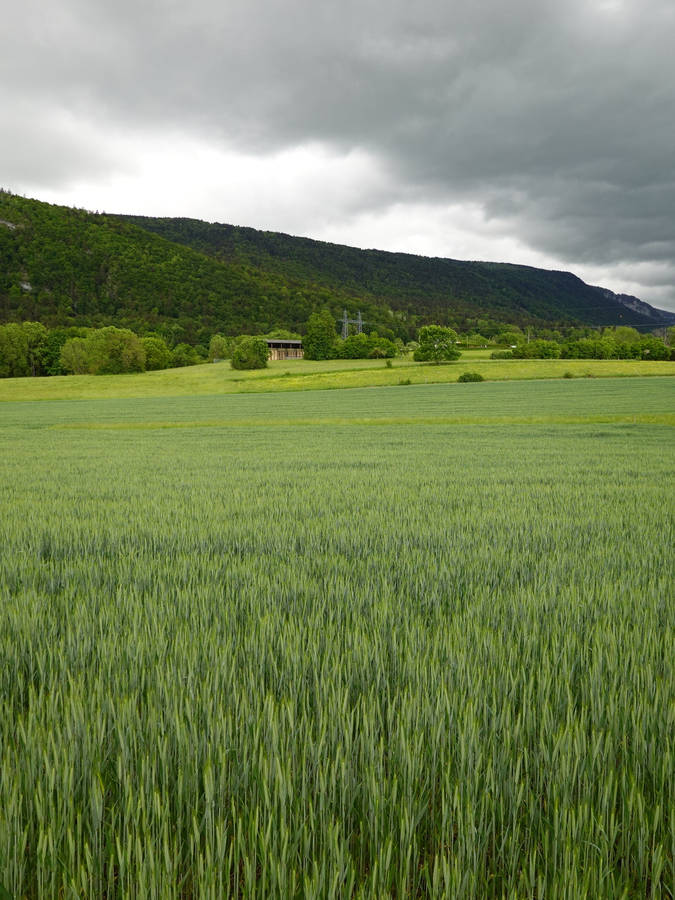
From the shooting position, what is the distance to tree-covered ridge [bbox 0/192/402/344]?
428 ft

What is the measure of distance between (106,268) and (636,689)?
17155 centimetres

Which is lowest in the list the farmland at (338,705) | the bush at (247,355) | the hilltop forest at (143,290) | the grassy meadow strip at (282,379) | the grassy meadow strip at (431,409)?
the grassy meadow strip at (431,409)

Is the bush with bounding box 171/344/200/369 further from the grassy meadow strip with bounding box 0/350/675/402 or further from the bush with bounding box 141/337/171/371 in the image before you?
the grassy meadow strip with bounding box 0/350/675/402

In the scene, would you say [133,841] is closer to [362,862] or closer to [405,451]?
[362,862]

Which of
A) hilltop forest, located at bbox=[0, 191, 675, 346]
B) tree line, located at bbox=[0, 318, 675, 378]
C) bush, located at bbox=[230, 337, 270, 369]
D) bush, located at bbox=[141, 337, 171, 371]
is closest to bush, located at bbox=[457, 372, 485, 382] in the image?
tree line, located at bbox=[0, 318, 675, 378]

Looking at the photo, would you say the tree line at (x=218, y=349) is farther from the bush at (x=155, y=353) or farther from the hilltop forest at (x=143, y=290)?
the hilltop forest at (x=143, y=290)

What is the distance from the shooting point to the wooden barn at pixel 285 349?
394ft

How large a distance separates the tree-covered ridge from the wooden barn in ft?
40.3

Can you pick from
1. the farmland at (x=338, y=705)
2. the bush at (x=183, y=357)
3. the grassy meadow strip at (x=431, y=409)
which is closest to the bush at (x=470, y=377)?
the grassy meadow strip at (x=431, y=409)

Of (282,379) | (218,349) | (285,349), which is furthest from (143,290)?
(282,379)

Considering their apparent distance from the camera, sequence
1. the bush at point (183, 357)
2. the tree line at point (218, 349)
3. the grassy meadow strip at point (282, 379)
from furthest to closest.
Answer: the bush at point (183, 357) < the tree line at point (218, 349) < the grassy meadow strip at point (282, 379)

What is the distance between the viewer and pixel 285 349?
398ft

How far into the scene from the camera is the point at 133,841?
1426mm

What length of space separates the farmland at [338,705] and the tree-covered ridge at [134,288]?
124507mm
